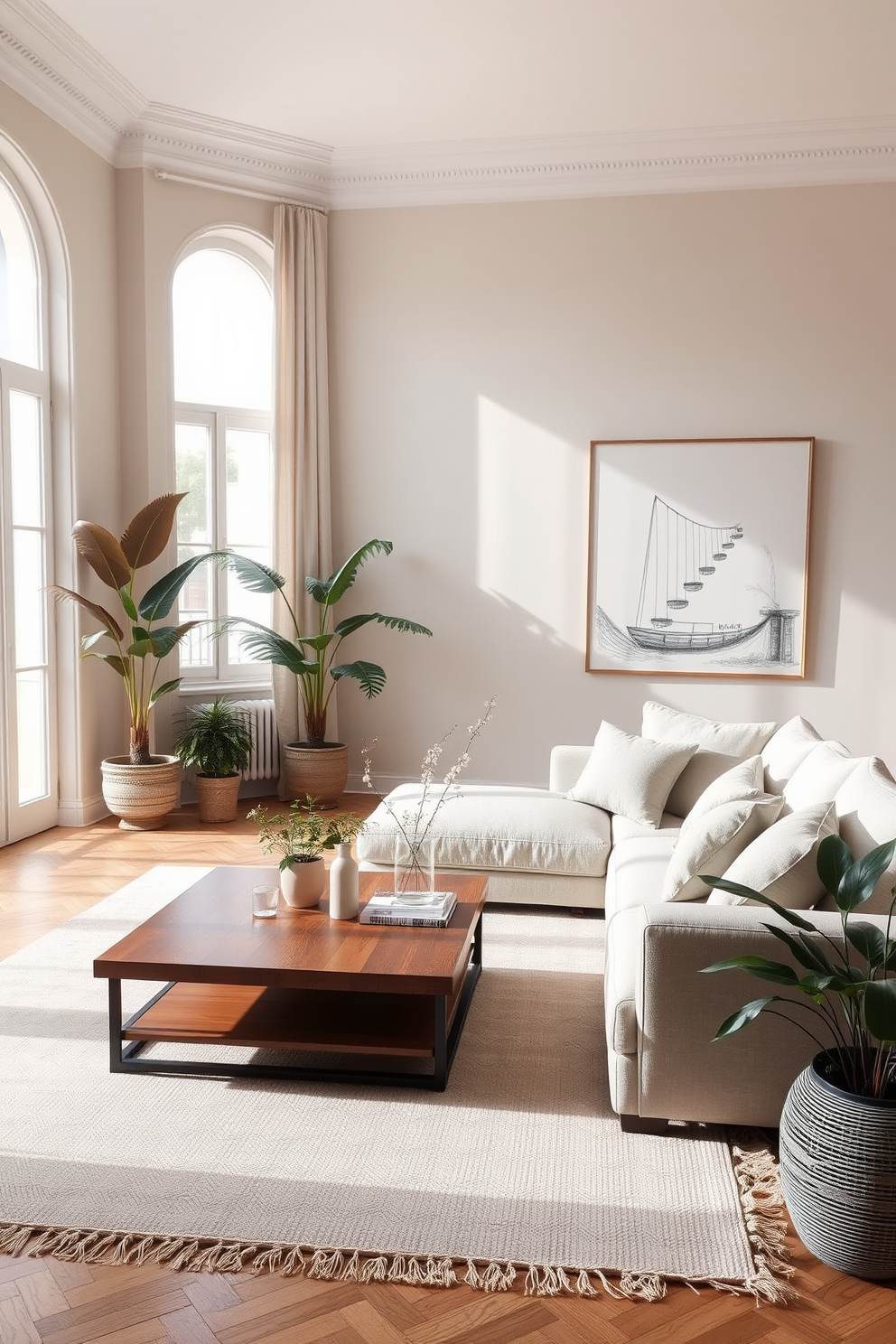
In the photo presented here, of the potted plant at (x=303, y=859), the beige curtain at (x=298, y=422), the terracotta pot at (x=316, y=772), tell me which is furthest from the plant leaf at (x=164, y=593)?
the potted plant at (x=303, y=859)

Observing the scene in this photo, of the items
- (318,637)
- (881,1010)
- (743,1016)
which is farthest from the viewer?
(318,637)

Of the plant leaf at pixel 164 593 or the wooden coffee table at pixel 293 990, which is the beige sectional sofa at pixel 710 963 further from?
the plant leaf at pixel 164 593

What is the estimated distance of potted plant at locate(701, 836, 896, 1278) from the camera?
202 centimetres

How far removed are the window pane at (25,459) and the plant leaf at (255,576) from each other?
3.57ft

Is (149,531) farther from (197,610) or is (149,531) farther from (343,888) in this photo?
(343,888)

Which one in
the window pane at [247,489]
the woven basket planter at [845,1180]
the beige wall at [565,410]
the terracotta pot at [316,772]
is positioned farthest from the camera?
the window pane at [247,489]

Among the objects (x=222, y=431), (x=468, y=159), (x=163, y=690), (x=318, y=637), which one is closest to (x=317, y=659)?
(x=318, y=637)

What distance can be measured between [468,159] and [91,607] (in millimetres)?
3465

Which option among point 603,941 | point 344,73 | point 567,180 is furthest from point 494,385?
point 603,941

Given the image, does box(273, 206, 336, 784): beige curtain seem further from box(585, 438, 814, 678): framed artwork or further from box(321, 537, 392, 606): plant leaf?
box(585, 438, 814, 678): framed artwork

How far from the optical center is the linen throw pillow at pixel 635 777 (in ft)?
14.2

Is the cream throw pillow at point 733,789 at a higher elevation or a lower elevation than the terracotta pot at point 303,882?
higher

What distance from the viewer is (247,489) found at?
671 cm

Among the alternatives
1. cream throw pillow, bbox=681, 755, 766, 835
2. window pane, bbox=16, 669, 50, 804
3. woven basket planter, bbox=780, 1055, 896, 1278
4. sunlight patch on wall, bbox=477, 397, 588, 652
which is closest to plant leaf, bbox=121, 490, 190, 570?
window pane, bbox=16, 669, 50, 804
